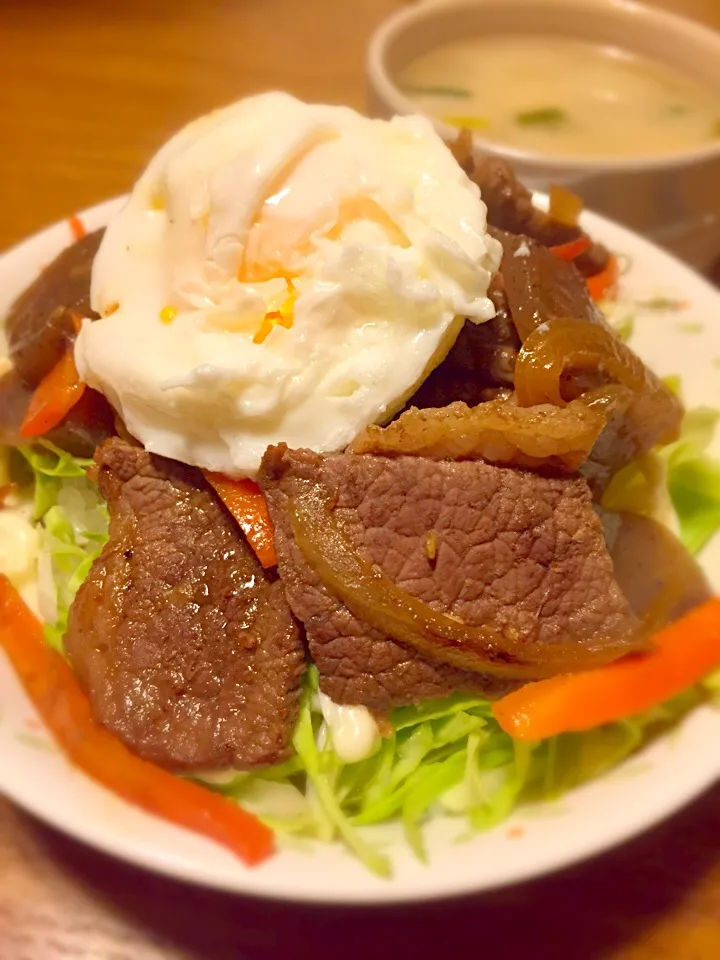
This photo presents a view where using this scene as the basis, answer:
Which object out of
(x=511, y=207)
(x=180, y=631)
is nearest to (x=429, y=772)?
(x=180, y=631)

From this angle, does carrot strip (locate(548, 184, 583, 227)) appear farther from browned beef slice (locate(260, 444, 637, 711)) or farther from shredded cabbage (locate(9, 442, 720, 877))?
shredded cabbage (locate(9, 442, 720, 877))

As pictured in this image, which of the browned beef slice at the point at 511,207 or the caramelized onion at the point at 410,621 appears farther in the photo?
the browned beef slice at the point at 511,207

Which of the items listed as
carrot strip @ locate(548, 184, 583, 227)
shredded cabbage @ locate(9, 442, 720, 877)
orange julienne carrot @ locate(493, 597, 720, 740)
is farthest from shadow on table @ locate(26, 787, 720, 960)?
carrot strip @ locate(548, 184, 583, 227)

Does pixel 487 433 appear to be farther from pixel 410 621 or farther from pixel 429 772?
pixel 429 772

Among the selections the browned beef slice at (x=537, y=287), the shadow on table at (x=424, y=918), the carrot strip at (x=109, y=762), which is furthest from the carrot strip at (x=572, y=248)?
the carrot strip at (x=109, y=762)

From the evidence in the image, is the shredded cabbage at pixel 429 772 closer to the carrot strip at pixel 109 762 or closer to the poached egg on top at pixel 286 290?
the carrot strip at pixel 109 762

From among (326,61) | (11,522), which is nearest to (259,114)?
(11,522)
